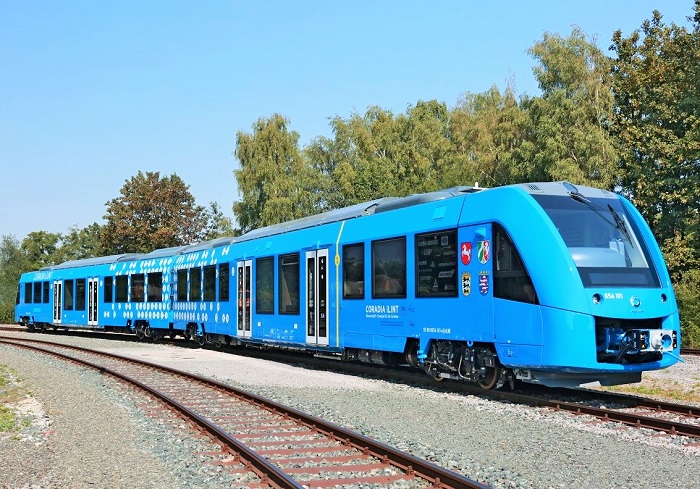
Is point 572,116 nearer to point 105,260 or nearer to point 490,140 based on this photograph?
point 490,140

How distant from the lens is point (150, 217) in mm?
73188

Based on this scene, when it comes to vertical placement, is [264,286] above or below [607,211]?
below

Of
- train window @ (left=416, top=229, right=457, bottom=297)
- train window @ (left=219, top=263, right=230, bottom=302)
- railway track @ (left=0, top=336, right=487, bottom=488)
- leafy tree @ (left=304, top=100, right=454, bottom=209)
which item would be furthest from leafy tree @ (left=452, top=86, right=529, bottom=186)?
railway track @ (left=0, top=336, right=487, bottom=488)

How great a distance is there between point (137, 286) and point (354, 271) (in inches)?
695

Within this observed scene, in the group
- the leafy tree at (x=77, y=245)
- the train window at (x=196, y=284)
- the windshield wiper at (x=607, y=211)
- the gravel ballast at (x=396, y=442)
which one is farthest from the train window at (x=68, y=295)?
the leafy tree at (x=77, y=245)

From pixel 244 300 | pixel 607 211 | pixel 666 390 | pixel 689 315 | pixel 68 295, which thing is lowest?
pixel 666 390

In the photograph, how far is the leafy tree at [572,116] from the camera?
132 feet

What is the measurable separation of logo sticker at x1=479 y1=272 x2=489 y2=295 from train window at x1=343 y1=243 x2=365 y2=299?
156 inches

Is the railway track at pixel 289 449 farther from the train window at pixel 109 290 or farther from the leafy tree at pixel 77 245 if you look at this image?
the leafy tree at pixel 77 245

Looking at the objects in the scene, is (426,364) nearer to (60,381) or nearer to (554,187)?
(554,187)

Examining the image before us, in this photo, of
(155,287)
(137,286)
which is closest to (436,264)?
(155,287)

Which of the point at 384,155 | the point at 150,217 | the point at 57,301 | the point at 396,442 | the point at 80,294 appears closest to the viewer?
the point at 396,442

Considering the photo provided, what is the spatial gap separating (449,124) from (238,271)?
42.9 m

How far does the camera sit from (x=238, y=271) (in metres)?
23.0
